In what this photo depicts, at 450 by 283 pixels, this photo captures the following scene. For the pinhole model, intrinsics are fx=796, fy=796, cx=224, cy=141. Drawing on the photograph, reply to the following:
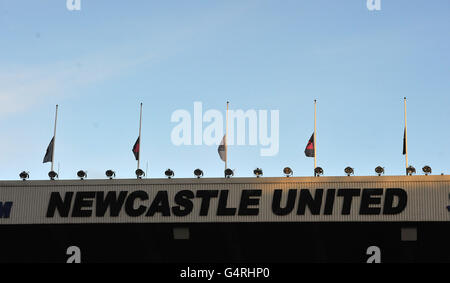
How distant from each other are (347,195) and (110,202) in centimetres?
1676

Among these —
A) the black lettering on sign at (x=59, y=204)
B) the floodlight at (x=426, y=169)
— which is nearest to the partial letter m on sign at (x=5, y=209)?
the black lettering on sign at (x=59, y=204)

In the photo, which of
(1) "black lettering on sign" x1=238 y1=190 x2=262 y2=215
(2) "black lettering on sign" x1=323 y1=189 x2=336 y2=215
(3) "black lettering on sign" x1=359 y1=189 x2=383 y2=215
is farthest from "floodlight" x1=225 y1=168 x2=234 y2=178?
(3) "black lettering on sign" x1=359 y1=189 x2=383 y2=215

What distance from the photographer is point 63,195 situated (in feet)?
188

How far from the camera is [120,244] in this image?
2292 inches

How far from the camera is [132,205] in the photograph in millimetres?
56688

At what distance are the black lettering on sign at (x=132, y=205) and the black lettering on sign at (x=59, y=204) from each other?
426 cm

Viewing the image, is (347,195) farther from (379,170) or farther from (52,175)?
(52,175)

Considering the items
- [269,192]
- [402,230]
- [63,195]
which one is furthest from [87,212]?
[402,230]

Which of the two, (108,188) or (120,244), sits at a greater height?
(108,188)

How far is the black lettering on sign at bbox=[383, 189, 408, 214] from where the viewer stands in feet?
178

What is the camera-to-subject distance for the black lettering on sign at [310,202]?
55031 millimetres
